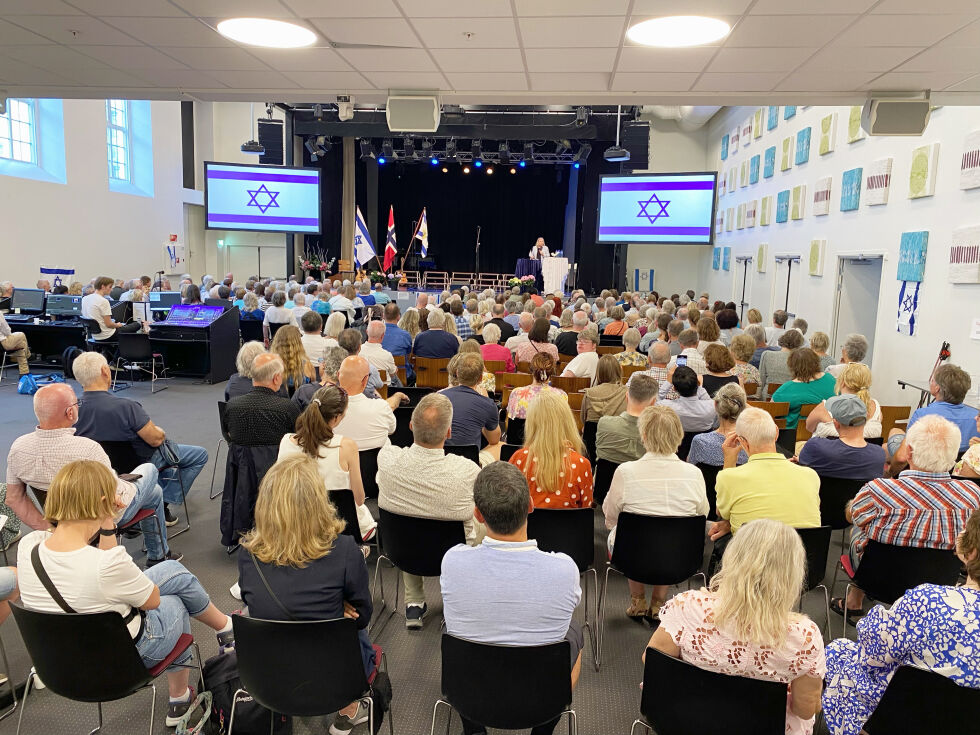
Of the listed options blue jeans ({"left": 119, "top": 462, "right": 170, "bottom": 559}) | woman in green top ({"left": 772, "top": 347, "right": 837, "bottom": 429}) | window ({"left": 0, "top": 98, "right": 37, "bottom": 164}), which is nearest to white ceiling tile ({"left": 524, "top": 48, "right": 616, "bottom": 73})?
woman in green top ({"left": 772, "top": 347, "right": 837, "bottom": 429})

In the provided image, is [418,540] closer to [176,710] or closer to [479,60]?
[176,710]

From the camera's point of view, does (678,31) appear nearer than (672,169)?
Yes

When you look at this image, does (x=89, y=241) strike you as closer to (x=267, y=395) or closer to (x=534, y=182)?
(x=267, y=395)

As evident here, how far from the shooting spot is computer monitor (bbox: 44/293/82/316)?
A: 33.0 feet

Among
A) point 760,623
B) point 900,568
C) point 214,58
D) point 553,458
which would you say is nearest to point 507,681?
point 760,623

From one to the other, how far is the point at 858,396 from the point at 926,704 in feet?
8.72

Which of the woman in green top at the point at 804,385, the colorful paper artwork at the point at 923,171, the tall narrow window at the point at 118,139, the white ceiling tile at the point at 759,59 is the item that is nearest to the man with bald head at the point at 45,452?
the white ceiling tile at the point at 759,59

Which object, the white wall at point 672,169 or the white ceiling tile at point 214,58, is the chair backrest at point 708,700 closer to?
the white ceiling tile at point 214,58

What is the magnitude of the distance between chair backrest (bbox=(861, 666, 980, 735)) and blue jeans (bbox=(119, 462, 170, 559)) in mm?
3497

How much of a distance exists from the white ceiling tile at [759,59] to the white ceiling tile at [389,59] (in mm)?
1920

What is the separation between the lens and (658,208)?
14.5 metres

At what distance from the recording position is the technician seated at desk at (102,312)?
30.1 ft

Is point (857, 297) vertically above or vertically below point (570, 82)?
below

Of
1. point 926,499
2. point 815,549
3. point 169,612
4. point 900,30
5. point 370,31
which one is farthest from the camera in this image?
point 370,31
